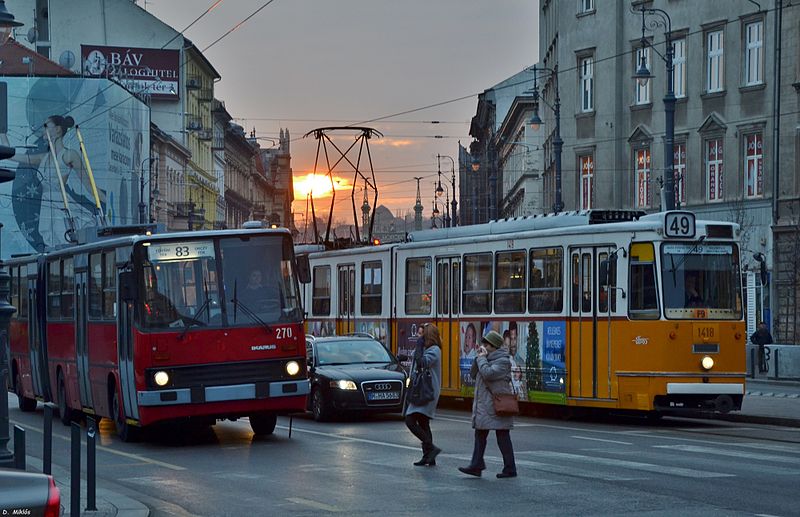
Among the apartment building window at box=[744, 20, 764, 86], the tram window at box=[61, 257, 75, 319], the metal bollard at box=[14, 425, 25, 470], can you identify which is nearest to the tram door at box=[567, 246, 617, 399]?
the tram window at box=[61, 257, 75, 319]

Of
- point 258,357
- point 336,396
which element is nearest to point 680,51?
point 336,396

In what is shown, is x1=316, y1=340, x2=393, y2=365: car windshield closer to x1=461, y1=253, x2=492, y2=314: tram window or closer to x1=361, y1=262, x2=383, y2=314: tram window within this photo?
x1=461, y1=253, x2=492, y2=314: tram window

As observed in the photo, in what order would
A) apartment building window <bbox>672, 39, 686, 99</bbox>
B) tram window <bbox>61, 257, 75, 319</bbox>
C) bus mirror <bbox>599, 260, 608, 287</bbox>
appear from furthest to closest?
apartment building window <bbox>672, 39, 686, 99</bbox> → tram window <bbox>61, 257, 75, 319</bbox> → bus mirror <bbox>599, 260, 608, 287</bbox>

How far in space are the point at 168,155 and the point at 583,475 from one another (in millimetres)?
77668

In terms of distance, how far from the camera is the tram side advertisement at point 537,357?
24297 mm

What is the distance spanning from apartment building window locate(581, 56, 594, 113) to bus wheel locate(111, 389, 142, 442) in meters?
38.3

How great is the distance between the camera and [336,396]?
2448 centimetres

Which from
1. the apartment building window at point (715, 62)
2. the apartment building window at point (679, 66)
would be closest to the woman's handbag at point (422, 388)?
the apartment building window at point (715, 62)

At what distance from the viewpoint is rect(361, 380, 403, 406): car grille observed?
80.2 ft

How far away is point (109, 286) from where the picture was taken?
73.3 feet

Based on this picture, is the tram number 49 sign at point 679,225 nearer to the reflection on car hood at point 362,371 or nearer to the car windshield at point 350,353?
the reflection on car hood at point 362,371

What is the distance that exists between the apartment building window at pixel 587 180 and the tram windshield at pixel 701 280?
114 ft

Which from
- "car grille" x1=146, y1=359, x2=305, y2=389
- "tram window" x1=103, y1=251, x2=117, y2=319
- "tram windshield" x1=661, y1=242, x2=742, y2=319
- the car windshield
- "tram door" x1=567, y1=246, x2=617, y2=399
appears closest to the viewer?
"car grille" x1=146, y1=359, x2=305, y2=389

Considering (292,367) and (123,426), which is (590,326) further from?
(123,426)
